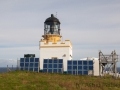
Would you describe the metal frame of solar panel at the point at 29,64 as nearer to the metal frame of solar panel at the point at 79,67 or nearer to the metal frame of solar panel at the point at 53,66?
the metal frame of solar panel at the point at 53,66

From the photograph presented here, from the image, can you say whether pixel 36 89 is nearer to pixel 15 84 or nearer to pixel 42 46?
pixel 15 84

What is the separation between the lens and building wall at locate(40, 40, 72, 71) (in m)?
35.1

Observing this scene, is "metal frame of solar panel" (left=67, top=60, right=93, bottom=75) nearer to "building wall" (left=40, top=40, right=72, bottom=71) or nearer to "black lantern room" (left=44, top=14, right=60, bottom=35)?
"building wall" (left=40, top=40, right=72, bottom=71)

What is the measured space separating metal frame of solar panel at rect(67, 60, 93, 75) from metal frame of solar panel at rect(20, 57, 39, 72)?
546 cm

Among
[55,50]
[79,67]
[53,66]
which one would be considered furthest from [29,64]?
[79,67]

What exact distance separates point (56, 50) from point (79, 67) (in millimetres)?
5521

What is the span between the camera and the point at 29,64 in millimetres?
33688

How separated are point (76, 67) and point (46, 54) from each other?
6.27 m

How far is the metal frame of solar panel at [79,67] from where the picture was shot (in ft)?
105

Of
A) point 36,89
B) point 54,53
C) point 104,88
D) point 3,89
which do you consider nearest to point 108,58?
point 54,53

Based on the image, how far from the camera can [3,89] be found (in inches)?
723

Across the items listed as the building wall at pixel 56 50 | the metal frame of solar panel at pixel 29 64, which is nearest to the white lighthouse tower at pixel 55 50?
the building wall at pixel 56 50

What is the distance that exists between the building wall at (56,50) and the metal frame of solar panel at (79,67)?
267 centimetres

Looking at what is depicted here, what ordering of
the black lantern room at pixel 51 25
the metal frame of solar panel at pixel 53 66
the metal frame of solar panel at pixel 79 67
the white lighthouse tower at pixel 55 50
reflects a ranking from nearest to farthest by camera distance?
the metal frame of solar panel at pixel 79 67 → the metal frame of solar panel at pixel 53 66 → the white lighthouse tower at pixel 55 50 → the black lantern room at pixel 51 25
